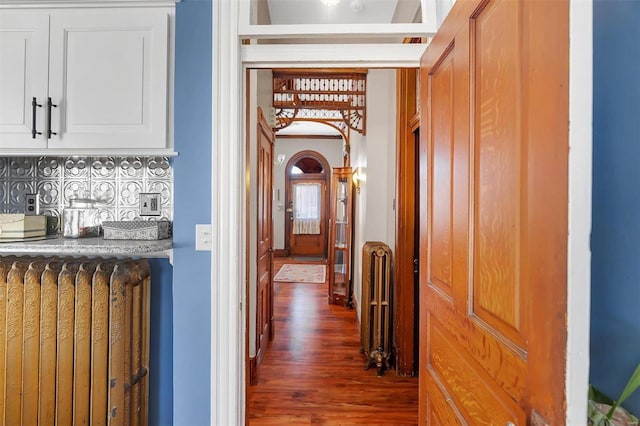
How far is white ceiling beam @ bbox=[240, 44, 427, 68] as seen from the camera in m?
1.41

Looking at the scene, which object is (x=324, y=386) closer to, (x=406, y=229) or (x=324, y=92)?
(x=406, y=229)

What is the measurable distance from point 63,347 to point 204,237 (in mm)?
802

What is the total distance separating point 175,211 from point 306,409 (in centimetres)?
164

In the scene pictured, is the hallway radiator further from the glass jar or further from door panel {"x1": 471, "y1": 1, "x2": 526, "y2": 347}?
the glass jar

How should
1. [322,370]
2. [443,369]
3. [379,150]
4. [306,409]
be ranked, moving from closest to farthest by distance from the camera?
[443,369] < [306,409] < [322,370] < [379,150]

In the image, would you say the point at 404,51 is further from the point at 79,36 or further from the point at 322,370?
the point at 322,370

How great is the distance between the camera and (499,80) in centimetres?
77

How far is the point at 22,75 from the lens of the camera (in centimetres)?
143

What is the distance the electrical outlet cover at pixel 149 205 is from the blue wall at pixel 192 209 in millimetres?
379

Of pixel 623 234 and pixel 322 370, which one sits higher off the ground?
pixel 623 234

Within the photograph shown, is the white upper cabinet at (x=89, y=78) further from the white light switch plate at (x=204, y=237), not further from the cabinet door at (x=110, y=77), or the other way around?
the white light switch plate at (x=204, y=237)

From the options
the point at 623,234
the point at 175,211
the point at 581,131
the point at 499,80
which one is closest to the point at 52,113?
the point at 175,211

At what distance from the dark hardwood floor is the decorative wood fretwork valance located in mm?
2296

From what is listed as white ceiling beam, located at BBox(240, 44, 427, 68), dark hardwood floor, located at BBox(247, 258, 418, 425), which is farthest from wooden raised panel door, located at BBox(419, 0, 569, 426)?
dark hardwood floor, located at BBox(247, 258, 418, 425)
